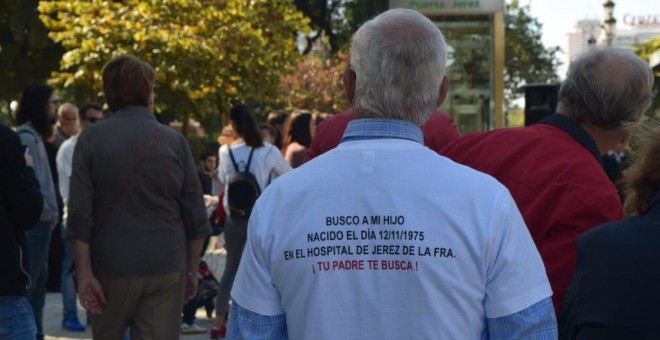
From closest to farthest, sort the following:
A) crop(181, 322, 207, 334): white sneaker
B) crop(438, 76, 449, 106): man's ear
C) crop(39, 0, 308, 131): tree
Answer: crop(438, 76, 449, 106): man's ear → crop(181, 322, 207, 334): white sneaker → crop(39, 0, 308, 131): tree

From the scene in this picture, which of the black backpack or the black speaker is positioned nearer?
the black speaker

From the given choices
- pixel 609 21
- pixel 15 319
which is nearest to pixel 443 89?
pixel 15 319

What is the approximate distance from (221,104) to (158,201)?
16.3 metres

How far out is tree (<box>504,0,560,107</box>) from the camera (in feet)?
162

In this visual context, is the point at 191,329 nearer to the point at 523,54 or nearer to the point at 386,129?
the point at 386,129

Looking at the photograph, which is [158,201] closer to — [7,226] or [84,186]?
[84,186]

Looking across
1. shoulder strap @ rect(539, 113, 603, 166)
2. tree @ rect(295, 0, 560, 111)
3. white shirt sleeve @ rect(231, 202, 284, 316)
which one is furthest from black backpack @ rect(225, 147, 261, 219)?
tree @ rect(295, 0, 560, 111)

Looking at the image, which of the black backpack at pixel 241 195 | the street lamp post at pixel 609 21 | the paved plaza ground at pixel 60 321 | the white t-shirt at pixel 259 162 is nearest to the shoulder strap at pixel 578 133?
the black backpack at pixel 241 195

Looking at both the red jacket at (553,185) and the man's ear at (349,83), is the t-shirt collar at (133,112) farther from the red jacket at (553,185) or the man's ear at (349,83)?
the man's ear at (349,83)

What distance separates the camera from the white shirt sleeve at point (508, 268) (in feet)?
8.56

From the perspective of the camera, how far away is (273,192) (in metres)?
2.75

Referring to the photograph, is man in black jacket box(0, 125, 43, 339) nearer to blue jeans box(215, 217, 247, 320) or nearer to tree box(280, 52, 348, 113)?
blue jeans box(215, 217, 247, 320)

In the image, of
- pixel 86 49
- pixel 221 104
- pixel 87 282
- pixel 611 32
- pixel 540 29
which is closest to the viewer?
pixel 87 282

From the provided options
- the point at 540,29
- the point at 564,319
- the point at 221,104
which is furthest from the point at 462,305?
the point at 540,29
